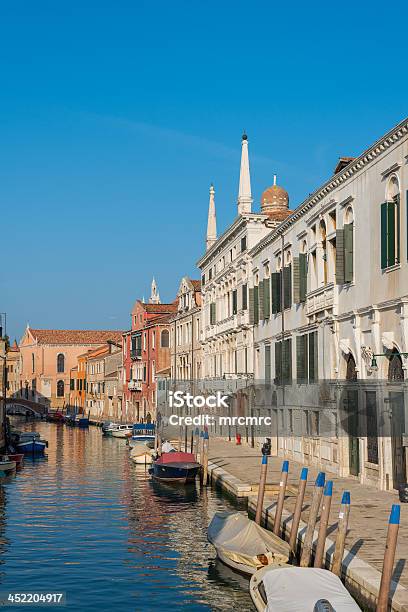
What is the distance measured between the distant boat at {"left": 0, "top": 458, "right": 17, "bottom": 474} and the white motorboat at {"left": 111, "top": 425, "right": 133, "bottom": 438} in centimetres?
2716

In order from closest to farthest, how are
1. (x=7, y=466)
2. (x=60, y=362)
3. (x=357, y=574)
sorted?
(x=357, y=574), (x=7, y=466), (x=60, y=362)

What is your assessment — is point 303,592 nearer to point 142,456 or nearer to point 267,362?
point 267,362

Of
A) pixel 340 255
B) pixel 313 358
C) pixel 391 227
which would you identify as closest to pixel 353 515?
pixel 391 227

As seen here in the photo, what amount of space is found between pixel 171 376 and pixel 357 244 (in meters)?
43.5

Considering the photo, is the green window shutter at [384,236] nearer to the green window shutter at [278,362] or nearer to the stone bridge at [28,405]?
the green window shutter at [278,362]

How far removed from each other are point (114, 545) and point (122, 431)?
4417 centimetres

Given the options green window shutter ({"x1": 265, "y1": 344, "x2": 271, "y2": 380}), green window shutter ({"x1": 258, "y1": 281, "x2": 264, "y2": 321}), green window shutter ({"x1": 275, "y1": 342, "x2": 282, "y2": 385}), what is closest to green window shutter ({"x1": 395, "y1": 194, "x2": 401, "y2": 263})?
green window shutter ({"x1": 275, "y1": 342, "x2": 282, "y2": 385})

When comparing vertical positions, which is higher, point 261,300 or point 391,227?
point 391,227

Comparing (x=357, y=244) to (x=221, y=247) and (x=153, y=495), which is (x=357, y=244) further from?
(x=221, y=247)

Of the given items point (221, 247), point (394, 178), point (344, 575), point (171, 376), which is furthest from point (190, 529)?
point (171, 376)

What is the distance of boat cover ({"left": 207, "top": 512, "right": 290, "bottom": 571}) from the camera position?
53.8 feet

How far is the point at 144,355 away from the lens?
76.1 meters

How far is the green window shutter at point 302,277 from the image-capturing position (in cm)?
3066

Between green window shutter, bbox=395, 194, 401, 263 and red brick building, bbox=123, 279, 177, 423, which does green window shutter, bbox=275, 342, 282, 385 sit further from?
red brick building, bbox=123, 279, 177, 423
